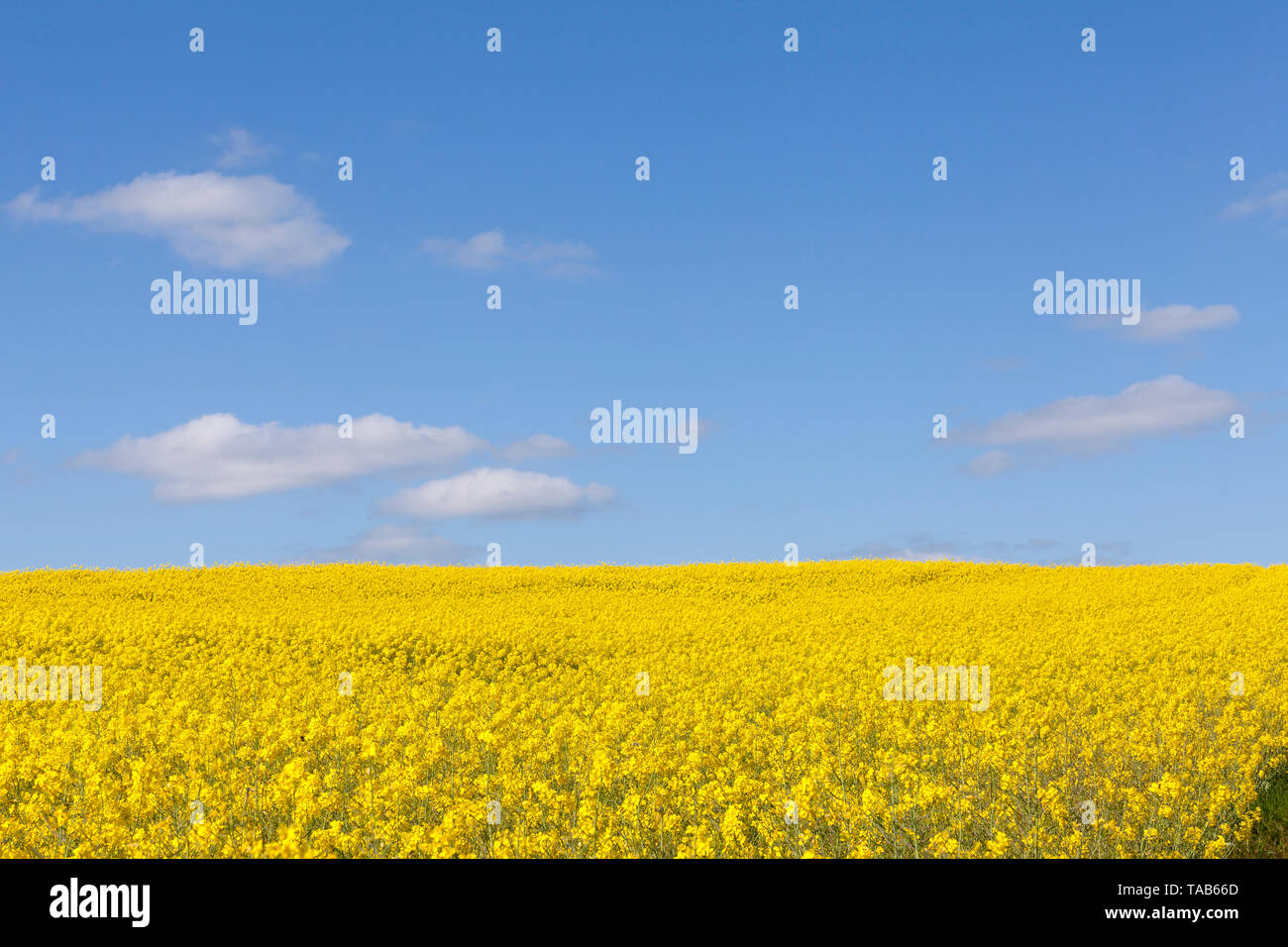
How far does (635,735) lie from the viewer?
10734mm

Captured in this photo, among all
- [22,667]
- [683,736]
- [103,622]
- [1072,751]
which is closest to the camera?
[1072,751]

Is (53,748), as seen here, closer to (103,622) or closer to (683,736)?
(683,736)

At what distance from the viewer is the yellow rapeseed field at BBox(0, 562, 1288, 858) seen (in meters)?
8.19

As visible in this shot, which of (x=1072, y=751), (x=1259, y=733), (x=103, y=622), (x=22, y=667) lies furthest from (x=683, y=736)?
(x=103, y=622)

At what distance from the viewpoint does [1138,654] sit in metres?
18.5

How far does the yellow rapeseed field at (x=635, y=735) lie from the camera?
26.9 feet
